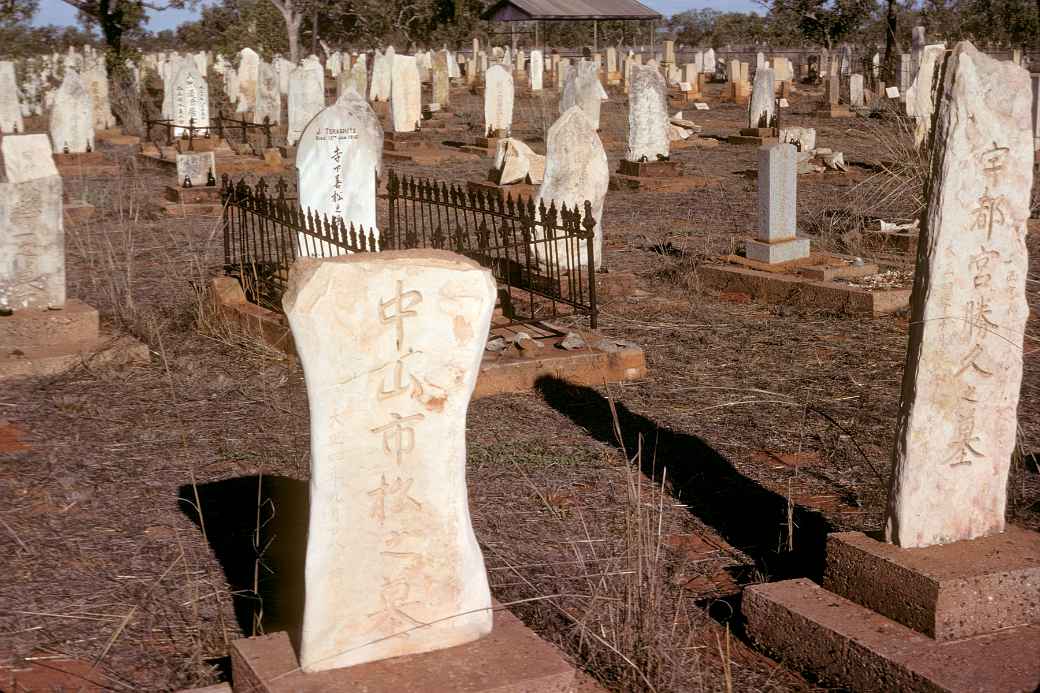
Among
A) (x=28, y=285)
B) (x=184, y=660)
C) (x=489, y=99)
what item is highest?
(x=489, y=99)

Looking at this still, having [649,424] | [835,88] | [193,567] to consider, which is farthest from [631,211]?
[835,88]

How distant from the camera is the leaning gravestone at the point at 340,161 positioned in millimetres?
9297

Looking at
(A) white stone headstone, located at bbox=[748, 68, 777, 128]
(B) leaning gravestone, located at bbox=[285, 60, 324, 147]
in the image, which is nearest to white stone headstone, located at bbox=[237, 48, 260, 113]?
(B) leaning gravestone, located at bbox=[285, 60, 324, 147]

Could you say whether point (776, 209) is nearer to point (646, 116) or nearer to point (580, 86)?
point (646, 116)

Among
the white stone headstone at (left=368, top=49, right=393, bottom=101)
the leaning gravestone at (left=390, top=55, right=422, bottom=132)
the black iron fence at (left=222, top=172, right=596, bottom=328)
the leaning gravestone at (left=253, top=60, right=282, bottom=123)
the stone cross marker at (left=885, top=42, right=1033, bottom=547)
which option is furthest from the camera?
the white stone headstone at (left=368, top=49, right=393, bottom=101)

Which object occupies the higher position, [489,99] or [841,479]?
[489,99]

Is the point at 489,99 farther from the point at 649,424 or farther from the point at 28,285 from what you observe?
the point at 649,424

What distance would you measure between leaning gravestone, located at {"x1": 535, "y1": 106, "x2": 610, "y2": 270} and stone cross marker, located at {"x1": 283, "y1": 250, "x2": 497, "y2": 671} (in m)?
6.61

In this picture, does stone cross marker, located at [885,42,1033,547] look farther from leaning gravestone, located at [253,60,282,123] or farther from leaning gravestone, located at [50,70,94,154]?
leaning gravestone, located at [253,60,282,123]

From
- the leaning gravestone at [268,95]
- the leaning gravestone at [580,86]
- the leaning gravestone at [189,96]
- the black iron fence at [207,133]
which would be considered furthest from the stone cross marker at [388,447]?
the leaning gravestone at [268,95]

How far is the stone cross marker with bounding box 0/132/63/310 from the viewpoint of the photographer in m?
7.94

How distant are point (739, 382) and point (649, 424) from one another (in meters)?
1.00

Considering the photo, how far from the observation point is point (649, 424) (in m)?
6.58

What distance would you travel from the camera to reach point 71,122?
18.5 m
